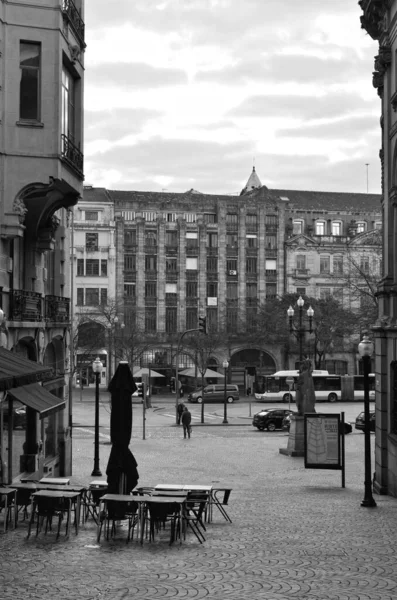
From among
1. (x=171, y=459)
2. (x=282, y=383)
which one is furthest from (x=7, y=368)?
(x=282, y=383)

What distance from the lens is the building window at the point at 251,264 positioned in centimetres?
9125

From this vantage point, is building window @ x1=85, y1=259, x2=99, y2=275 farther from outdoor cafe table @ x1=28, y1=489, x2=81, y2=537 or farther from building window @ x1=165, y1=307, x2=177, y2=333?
outdoor cafe table @ x1=28, y1=489, x2=81, y2=537

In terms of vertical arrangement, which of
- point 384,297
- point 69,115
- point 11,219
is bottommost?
point 384,297

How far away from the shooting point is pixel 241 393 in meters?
86.9

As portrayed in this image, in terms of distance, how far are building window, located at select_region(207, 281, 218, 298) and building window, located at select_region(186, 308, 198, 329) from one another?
217 centimetres

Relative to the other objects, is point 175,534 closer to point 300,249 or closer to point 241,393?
point 241,393

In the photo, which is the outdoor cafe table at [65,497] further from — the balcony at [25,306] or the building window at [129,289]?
the building window at [129,289]

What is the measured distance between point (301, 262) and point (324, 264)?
2696 mm

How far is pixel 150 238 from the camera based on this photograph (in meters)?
89.1

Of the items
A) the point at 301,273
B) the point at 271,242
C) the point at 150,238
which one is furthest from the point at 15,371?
the point at 301,273

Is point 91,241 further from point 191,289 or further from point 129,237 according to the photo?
point 191,289

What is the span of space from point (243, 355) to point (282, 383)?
14362 millimetres

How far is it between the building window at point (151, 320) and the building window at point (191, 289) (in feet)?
12.4

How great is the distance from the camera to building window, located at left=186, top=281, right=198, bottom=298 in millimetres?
89875
